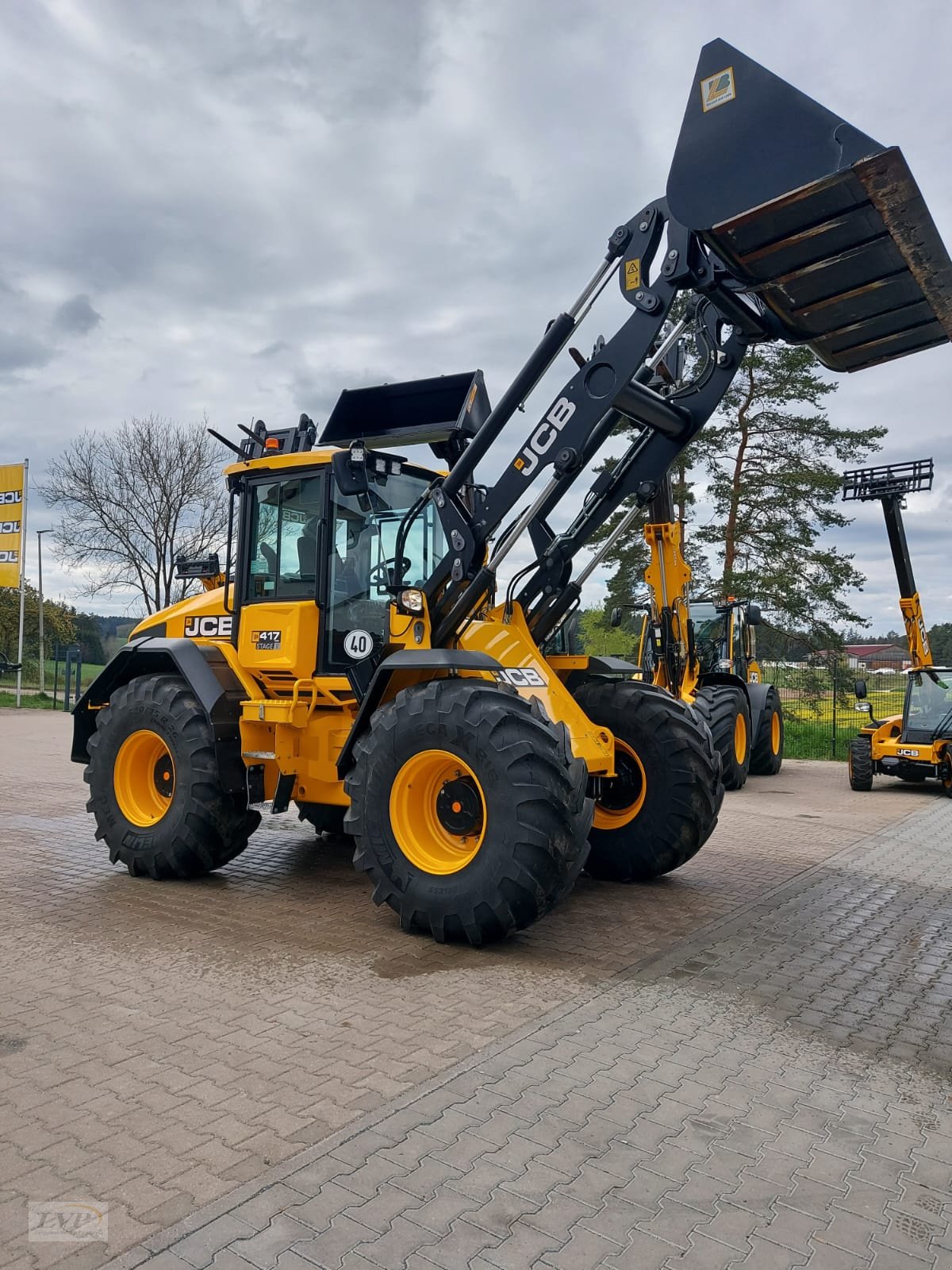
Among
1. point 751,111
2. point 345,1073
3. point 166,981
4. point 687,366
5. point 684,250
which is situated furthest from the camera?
point 687,366

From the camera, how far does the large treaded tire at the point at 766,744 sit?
49.9 ft

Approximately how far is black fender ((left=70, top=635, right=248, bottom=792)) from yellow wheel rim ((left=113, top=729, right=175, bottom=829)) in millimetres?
522

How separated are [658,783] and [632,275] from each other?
3407 millimetres

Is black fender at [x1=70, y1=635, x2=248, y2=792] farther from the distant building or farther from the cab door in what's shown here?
the distant building

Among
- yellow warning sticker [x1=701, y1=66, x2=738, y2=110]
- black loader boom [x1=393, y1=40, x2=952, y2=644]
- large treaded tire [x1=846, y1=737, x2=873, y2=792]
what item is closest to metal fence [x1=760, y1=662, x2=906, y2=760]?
large treaded tire [x1=846, y1=737, x2=873, y2=792]

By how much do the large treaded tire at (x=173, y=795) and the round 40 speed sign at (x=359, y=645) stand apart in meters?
1.17

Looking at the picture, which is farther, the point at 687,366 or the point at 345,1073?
the point at 687,366

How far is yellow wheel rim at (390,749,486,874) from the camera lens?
17.7 ft

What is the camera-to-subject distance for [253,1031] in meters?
4.12

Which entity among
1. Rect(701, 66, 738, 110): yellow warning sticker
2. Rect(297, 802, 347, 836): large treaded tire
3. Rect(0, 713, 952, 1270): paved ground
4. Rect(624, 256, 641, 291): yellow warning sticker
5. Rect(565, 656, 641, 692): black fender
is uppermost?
Rect(701, 66, 738, 110): yellow warning sticker

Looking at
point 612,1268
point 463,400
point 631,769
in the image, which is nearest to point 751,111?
point 463,400

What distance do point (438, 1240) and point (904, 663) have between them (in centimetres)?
1511

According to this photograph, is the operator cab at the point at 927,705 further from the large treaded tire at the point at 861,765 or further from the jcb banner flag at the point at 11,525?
the jcb banner flag at the point at 11,525

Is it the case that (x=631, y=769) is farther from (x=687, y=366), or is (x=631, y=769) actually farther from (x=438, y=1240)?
(x=438, y=1240)
